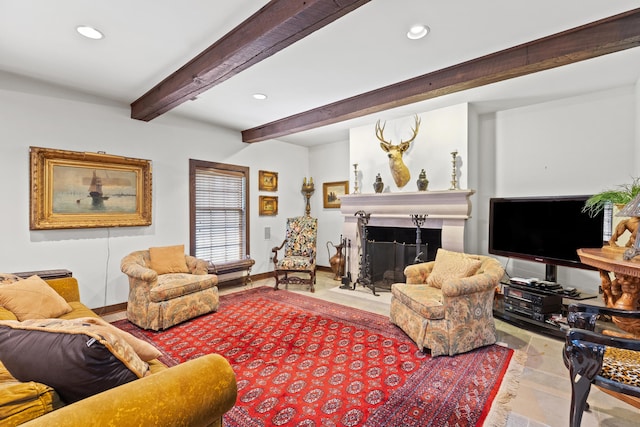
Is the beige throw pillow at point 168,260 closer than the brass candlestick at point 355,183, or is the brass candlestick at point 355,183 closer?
the beige throw pillow at point 168,260

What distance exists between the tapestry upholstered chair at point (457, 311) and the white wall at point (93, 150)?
347 centimetres

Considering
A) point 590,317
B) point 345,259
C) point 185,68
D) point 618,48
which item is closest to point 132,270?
point 185,68

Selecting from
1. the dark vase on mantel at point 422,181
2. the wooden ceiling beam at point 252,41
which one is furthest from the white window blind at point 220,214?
the dark vase on mantel at point 422,181

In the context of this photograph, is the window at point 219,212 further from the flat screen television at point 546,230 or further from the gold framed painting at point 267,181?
the flat screen television at point 546,230

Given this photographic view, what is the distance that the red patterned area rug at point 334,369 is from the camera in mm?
1868

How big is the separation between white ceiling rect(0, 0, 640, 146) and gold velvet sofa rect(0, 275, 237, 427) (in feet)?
7.14

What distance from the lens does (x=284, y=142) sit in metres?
5.95

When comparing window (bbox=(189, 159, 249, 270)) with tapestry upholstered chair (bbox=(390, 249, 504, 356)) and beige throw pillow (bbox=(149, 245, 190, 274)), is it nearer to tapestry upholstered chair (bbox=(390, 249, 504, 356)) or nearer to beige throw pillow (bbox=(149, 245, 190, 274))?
beige throw pillow (bbox=(149, 245, 190, 274))

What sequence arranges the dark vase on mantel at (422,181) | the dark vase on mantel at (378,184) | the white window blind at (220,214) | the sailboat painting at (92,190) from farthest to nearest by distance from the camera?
1. the white window blind at (220,214)
2. the dark vase on mantel at (378,184)
3. the dark vase on mantel at (422,181)
4. the sailboat painting at (92,190)

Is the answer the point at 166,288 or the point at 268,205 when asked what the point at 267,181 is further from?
the point at 166,288

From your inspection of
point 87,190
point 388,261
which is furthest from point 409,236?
point 87,190

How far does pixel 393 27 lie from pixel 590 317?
2.29 meters

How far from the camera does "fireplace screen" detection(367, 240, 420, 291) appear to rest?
178 inches

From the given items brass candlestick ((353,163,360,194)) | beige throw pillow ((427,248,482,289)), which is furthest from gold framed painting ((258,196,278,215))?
beige throw pillow ((427,248,482,289))
